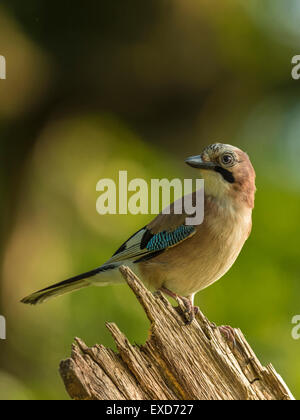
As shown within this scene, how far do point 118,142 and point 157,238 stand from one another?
2649 millimetres

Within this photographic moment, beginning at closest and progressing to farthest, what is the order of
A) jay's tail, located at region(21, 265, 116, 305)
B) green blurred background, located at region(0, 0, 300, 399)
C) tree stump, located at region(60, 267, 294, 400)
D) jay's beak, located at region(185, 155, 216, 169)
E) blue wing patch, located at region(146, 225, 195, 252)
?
tree stump, located at region(60, 267, 294, 400) → jay's beak, located at region(185, 155, 216, 169) → jay's tail, located at region(21, 265, 116, 305) → blue wing patch, located at region(146, 225, 195, 252) → green blurred background, located at region(0, 0, 300, 399)

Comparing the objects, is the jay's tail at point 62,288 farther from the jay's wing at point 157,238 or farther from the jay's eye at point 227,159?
the jay's eye at point 227,159

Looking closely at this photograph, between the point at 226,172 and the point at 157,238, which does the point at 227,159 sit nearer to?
the point at 226,172

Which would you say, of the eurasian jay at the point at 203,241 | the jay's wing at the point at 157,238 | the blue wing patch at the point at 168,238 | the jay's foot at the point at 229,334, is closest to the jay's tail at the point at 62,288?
the eurasian jay at the point at 203,241

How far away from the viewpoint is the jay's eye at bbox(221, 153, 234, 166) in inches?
213

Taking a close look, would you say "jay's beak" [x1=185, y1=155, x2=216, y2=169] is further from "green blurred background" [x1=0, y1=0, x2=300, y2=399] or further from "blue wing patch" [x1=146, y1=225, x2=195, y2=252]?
"green blurred background" [x1=0, y1=0, x2=300, y2=399]

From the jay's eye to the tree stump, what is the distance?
1.72 meters

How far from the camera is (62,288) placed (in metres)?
5.61

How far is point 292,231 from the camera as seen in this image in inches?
280

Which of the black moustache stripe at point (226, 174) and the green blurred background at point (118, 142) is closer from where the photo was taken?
the black moustache stripe at point (226, 174)

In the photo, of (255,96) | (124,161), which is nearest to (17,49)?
(124,161)

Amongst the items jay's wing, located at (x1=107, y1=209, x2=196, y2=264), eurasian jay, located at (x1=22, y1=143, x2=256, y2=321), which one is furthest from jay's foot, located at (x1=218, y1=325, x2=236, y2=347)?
jay's wing, located at (x1=107, y1=209, x2=196, y2=264)

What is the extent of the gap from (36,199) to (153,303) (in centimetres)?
444

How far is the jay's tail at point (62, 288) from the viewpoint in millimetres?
5445
